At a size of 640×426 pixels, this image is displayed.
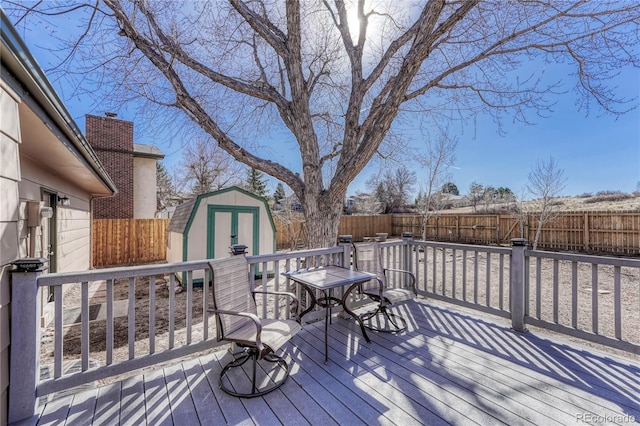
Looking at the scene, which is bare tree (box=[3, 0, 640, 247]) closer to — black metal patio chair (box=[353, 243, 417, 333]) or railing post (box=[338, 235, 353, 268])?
railing post (box=[338, 235, 353, 268])

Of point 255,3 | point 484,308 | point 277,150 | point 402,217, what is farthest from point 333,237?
point 402,217

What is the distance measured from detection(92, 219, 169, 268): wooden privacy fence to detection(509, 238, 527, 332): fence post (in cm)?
1186

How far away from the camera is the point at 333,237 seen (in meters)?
4.57

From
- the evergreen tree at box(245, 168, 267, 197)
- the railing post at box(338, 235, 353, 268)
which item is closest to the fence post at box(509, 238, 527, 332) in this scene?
the railing post at box(338, 235, 353, 268)

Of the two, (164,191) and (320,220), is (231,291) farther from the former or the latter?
(164,191)

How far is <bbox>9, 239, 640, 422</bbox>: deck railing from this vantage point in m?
1.88

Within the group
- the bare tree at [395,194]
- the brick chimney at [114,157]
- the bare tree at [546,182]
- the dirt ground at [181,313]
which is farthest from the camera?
the bare tree at [395,194]

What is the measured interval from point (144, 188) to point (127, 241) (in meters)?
4.42

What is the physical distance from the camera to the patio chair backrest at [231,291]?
2.42 m

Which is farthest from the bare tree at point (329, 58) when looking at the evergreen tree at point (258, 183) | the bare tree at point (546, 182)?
the evergreen tree at point (258, 183)

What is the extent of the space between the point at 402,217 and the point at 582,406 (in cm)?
1835

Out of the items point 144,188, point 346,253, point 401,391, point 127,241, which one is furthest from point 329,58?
point 144,188

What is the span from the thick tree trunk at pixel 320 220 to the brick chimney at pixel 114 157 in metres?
12.3

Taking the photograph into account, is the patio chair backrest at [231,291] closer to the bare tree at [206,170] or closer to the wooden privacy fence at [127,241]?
the wooden privacy fence at [127,241]
